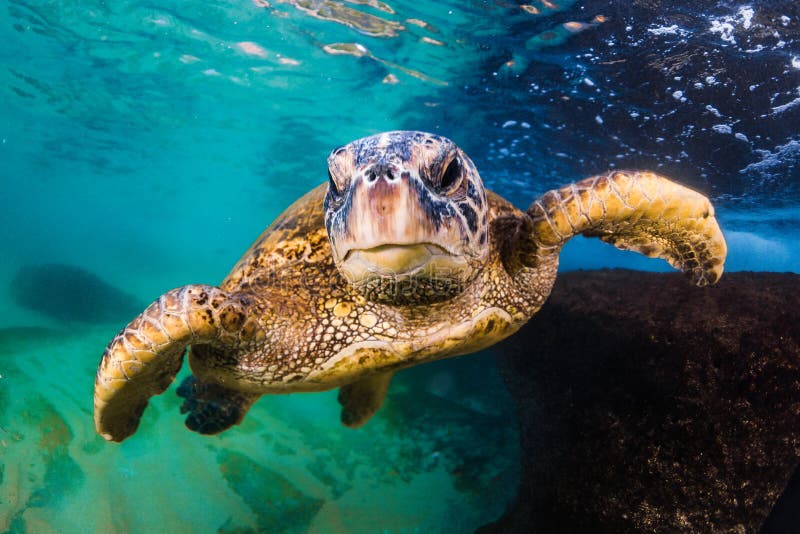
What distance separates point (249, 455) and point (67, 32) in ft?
42.1

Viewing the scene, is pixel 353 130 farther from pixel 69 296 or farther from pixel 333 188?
pixel 333 188

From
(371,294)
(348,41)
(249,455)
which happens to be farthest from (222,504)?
(348,41)

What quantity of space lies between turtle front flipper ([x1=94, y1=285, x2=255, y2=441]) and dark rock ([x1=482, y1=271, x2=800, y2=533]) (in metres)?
3.03

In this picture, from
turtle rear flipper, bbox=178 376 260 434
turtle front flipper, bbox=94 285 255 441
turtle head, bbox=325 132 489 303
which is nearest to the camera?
turtle head, bbox=325 132 489 303

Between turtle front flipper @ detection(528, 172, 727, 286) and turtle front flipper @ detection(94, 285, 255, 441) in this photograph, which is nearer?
turtle front flipper @ detection(94, 285, 255, 441)

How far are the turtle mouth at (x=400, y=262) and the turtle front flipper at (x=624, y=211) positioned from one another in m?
0.88

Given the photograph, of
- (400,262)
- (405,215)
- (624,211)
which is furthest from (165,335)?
(624,211)

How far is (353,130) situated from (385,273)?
14453mm

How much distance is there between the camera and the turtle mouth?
1.77m

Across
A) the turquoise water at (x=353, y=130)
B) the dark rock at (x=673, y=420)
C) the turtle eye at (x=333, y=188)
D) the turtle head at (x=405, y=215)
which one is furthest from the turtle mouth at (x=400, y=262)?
the turquoise water at (x=353, y=130)

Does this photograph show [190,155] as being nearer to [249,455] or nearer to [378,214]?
[249,455]

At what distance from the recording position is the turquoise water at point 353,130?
498 centimetres

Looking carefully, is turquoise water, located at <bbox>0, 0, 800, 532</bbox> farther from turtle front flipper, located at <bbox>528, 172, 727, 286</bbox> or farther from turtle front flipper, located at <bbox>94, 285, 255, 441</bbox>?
turtle front flipper, located at <bbox>528, 172, 727, 286</bbox>

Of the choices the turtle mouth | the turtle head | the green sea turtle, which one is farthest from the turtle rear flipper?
the turtle mouth
